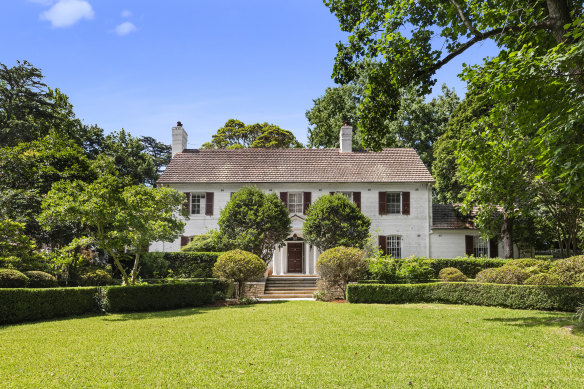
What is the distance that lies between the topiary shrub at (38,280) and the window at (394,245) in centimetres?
1854

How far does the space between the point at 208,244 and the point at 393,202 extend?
38.6ft

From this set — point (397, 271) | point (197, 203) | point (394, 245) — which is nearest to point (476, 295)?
point (397, 271)

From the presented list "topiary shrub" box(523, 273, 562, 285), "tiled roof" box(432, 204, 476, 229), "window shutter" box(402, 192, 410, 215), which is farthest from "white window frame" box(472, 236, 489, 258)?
"topiary shrub" box(523, 273, 562, 285)

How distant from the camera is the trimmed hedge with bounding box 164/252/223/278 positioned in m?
22.5

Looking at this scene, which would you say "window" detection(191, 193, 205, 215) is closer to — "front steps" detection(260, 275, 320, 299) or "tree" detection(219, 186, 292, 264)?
"tree" detection(219, 186, 292, 264)

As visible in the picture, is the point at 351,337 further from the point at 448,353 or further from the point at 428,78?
the point at 428,78

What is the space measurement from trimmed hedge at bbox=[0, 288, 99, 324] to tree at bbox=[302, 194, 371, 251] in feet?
38.1

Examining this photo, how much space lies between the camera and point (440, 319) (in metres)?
11.9

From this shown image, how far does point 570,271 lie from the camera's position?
607 inches

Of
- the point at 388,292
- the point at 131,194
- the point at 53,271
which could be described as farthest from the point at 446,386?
the point at 53,271

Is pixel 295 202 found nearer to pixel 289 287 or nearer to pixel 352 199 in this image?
pixel 352 199

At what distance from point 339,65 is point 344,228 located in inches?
458

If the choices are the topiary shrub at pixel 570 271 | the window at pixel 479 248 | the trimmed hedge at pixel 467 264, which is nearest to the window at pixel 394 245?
the trimmed hedge at pixel 467 264

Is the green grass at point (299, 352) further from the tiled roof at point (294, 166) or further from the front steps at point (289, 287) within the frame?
the tiled roof at point (294, 166)
